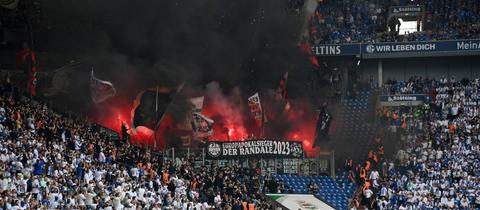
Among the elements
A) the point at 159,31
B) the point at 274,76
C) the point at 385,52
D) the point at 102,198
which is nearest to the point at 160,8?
the point at 159,31

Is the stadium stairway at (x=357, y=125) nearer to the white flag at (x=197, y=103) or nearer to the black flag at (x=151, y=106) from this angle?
the white flag at (x=197, y=103)

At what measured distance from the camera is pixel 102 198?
1364 inches

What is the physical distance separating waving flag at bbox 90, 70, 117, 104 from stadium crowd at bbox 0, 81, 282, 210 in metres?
2.89

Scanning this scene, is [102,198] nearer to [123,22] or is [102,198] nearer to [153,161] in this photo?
[153,161]

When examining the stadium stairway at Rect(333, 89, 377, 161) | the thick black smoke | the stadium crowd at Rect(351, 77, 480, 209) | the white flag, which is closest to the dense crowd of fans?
the thick black smoke

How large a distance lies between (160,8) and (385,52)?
453 inches

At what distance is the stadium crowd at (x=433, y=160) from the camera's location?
150ft

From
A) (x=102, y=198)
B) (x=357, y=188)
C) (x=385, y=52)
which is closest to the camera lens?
(x=102, y=198)

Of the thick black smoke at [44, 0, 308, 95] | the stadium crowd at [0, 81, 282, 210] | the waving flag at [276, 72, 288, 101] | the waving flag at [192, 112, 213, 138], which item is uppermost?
the thick black smoke at [44, 0, 308, 95]

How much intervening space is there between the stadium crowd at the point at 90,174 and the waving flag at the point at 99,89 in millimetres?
2890

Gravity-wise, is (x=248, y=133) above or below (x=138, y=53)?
below

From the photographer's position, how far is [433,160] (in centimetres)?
4797

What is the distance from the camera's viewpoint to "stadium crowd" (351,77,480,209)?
1805 inches

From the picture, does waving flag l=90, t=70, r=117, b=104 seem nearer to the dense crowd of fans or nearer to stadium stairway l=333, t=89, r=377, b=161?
stadium stairway l=333, t=89, r=377, b=161
